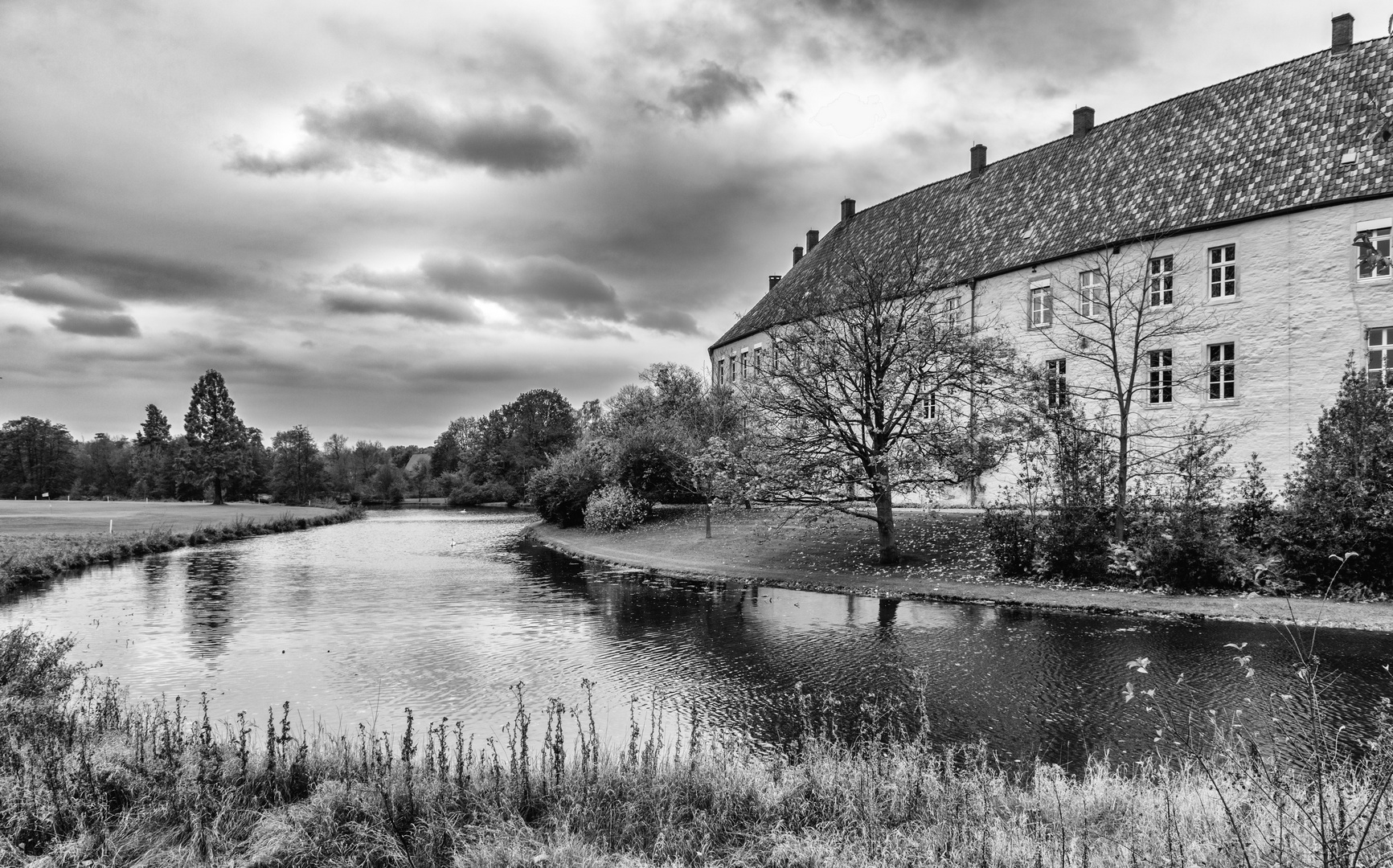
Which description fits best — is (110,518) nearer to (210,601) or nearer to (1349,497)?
(210,601)

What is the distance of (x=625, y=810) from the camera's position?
20.2 feet

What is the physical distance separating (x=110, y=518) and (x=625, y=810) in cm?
5448

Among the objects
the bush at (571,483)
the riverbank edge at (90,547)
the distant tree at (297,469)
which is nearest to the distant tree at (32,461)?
the distant tree at (297,469)

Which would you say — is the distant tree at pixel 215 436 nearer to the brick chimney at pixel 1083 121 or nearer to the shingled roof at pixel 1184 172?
the shingled roof at pixel 1184 172

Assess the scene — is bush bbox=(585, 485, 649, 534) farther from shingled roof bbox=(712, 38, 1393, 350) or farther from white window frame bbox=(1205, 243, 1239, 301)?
white window frame bbox=(1205, 243, 1239, 301)

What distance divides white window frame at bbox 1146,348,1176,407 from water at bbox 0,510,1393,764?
55.5ft

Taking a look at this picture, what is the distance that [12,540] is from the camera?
30.8 metres

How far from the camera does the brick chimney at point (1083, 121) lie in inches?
1515

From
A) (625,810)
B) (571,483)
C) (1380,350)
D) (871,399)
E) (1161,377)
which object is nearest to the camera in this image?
(625,810)

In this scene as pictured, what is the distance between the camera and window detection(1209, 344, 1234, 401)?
29391mm

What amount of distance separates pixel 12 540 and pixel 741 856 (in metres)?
37.1

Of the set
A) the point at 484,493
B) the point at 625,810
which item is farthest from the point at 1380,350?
the point at 484,493

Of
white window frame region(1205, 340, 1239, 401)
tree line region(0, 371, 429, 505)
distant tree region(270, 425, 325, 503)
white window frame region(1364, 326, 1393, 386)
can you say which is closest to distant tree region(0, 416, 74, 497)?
tree line region(0, 371, 429, 505)

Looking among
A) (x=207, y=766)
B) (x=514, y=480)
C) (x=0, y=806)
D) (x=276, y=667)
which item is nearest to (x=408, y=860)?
(x=207, y=766)
